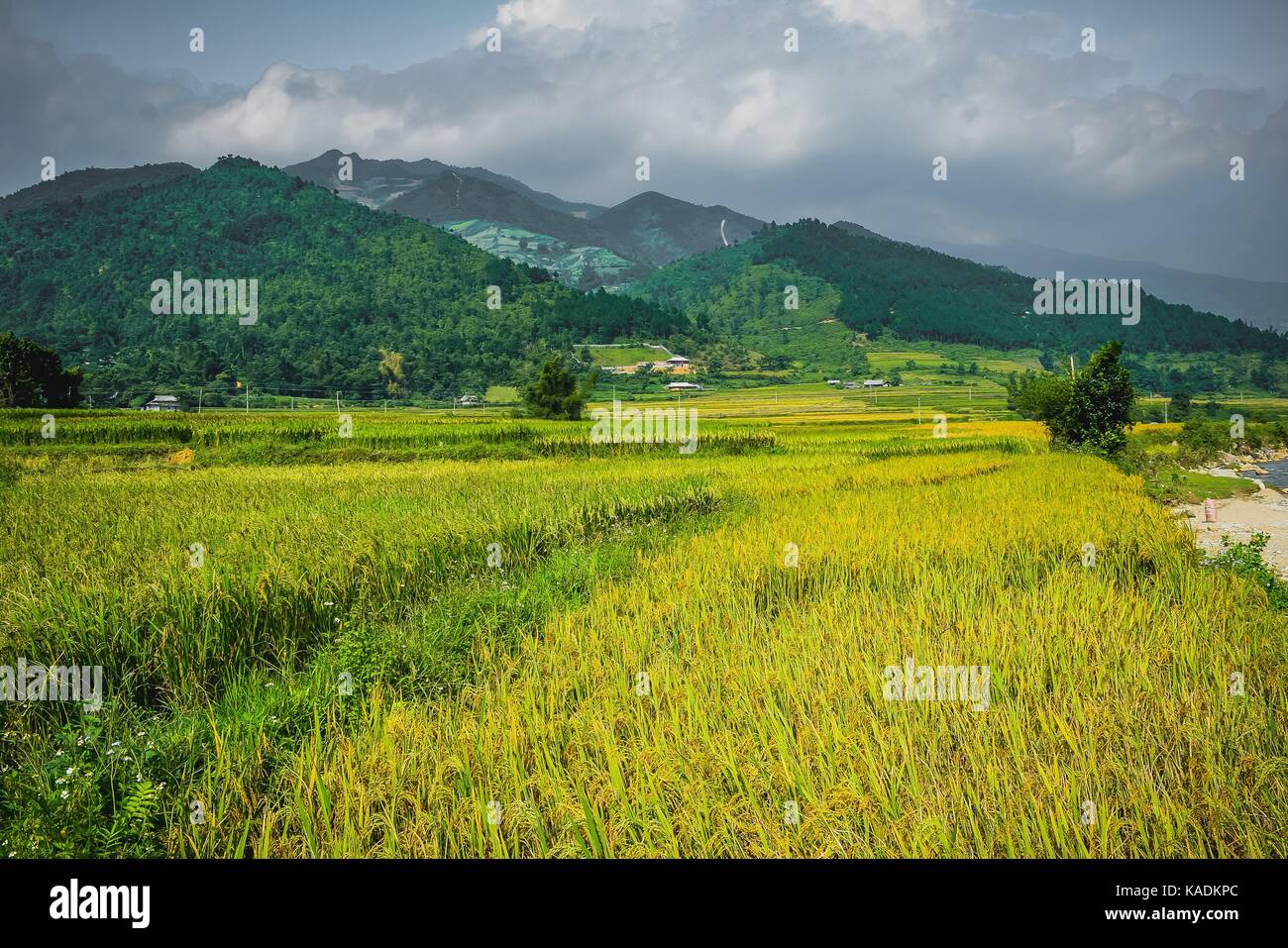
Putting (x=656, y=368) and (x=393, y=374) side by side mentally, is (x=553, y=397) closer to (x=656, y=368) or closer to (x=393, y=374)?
(x=393, y=374)

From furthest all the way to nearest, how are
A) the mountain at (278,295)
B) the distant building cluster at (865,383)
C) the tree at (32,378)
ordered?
the distant building cluster at (865,383) → the mountain at (278,295) → the tree at (32,378)

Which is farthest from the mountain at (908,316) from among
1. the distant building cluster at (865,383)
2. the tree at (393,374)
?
the tree at (393,374)

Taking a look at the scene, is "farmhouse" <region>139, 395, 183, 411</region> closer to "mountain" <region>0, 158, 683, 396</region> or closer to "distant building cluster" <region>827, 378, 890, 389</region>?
"mountain" <region>0, 158, 683, 396</region>

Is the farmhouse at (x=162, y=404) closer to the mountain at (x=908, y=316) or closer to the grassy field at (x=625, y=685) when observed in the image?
the grassy field at (x=625, y=685)

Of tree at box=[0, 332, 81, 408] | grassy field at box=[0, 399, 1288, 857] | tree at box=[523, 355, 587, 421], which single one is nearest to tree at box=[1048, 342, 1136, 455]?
grassy field at box=[0, 399, 1288, 857]
